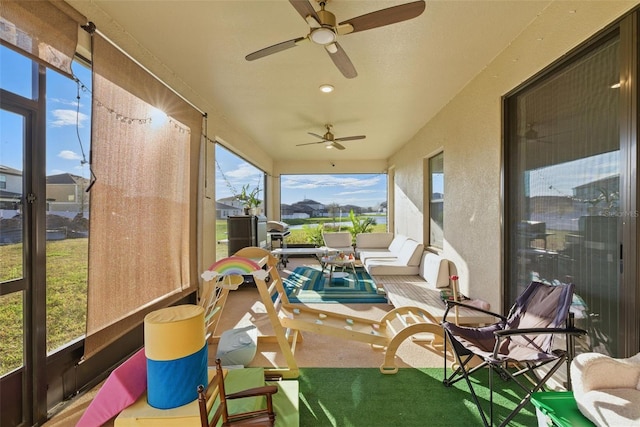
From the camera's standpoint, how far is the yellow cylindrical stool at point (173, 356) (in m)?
1.39

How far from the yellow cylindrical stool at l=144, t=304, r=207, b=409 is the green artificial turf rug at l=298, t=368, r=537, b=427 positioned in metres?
0.83

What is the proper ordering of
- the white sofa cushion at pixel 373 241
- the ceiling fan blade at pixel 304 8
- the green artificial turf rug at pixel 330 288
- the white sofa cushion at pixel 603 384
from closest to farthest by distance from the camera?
the white sofa cushion at pixel 603 384
the ceiling fan blade at pixel 304 8
the green artificial turf rug at pixel 330 288
the white sofa cushion at pixel 373 241

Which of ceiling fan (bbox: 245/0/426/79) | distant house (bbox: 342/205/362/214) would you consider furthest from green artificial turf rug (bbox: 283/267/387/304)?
ceiling fan (bbox: 245/0/426/79)

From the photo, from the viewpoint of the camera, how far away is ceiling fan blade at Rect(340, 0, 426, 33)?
165 centimetres

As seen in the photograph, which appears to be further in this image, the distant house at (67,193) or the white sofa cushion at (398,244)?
the white sofa cushion at (398,244)

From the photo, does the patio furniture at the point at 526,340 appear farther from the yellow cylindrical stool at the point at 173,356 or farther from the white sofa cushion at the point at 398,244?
the white sofa cushion at the point at 398,244

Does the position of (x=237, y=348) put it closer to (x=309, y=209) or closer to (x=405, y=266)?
(x=405, y=266)

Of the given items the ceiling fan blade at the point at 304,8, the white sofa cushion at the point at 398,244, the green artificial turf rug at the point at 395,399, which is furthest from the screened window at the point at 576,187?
the white sofa cushion at the point at 398,244

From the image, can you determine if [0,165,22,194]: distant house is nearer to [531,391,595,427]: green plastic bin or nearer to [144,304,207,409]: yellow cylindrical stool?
[144,304,207,409]: yellow cylindrical stool

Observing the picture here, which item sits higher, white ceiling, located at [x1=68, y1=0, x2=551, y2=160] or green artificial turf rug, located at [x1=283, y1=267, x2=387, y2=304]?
white ceiling, located at [x1=68, y1=0, x2=551, y2=160]

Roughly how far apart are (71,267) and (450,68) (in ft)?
12.3

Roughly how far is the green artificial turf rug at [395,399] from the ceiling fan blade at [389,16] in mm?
2500

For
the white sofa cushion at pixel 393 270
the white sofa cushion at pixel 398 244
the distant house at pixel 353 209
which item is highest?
the distant house at pixel 353 209

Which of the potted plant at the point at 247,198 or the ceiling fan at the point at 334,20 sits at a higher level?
the ceiling fan at the point at 334,20
